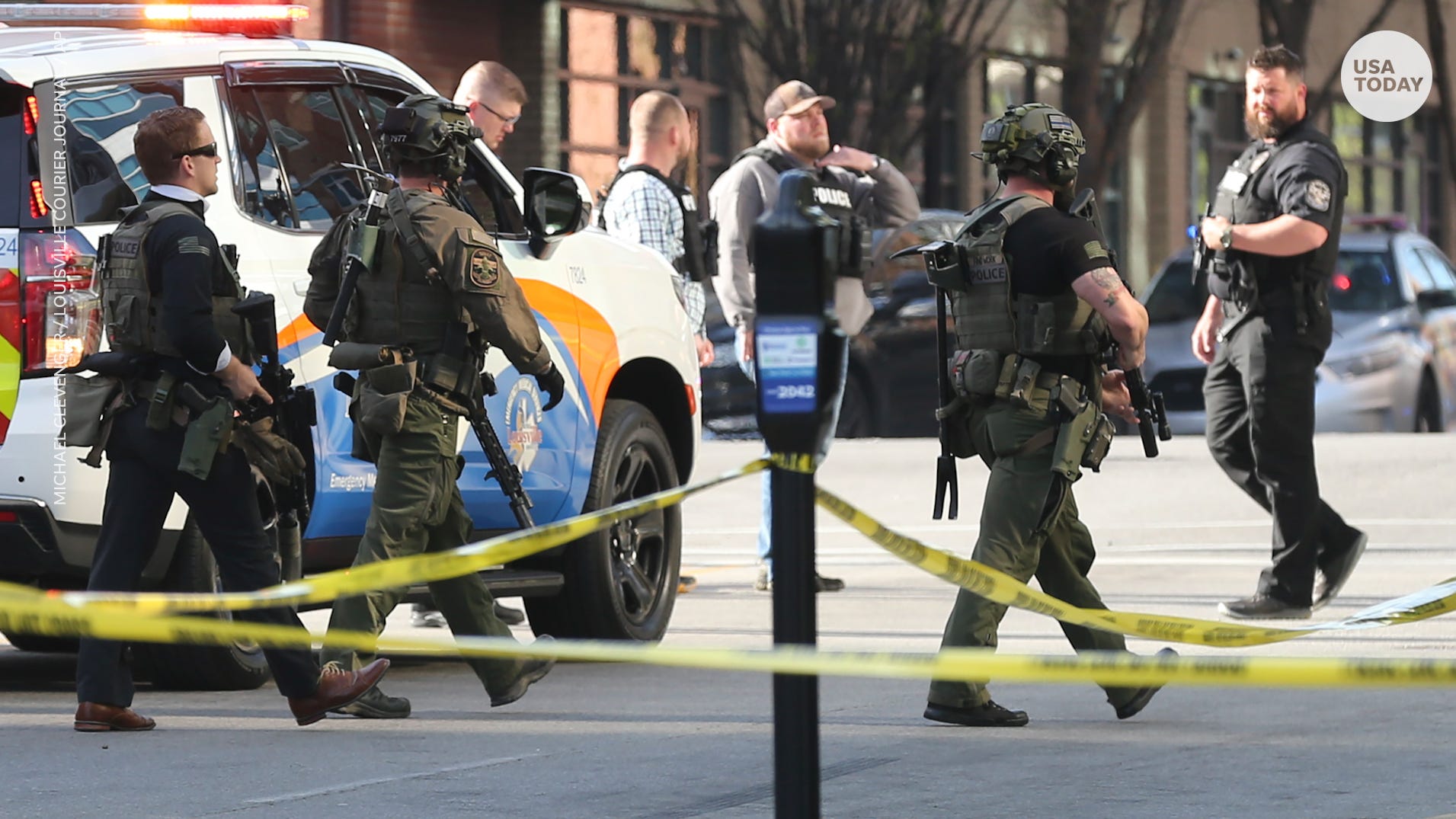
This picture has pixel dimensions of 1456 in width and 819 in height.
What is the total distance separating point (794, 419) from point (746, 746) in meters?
3.19

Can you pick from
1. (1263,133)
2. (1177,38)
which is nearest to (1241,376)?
(1263,133)

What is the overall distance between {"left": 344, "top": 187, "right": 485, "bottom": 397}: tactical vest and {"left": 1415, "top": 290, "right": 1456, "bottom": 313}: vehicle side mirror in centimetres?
1178

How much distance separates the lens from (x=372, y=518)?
23.4 feet

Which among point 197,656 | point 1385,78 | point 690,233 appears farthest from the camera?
point 690,233

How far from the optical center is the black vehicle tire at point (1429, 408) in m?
18.1

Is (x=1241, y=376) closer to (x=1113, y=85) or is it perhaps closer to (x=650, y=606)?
(x=650, y=606)

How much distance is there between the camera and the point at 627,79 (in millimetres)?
22812

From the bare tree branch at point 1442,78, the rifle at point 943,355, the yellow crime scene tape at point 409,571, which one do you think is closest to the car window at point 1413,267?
the bare tree branch at point 1442,78

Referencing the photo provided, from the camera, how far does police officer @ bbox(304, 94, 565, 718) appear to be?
279 inches

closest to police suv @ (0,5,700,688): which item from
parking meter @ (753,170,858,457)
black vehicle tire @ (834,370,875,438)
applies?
parking meter @ (753,170,858,457)

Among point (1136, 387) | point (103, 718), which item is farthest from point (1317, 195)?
point (103, 718)

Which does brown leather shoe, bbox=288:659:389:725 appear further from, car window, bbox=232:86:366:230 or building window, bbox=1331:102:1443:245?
building window, bbox=1331:102:1443:245

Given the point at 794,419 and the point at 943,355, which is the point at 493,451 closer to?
the point at 943,355

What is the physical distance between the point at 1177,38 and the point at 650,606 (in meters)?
23.4
